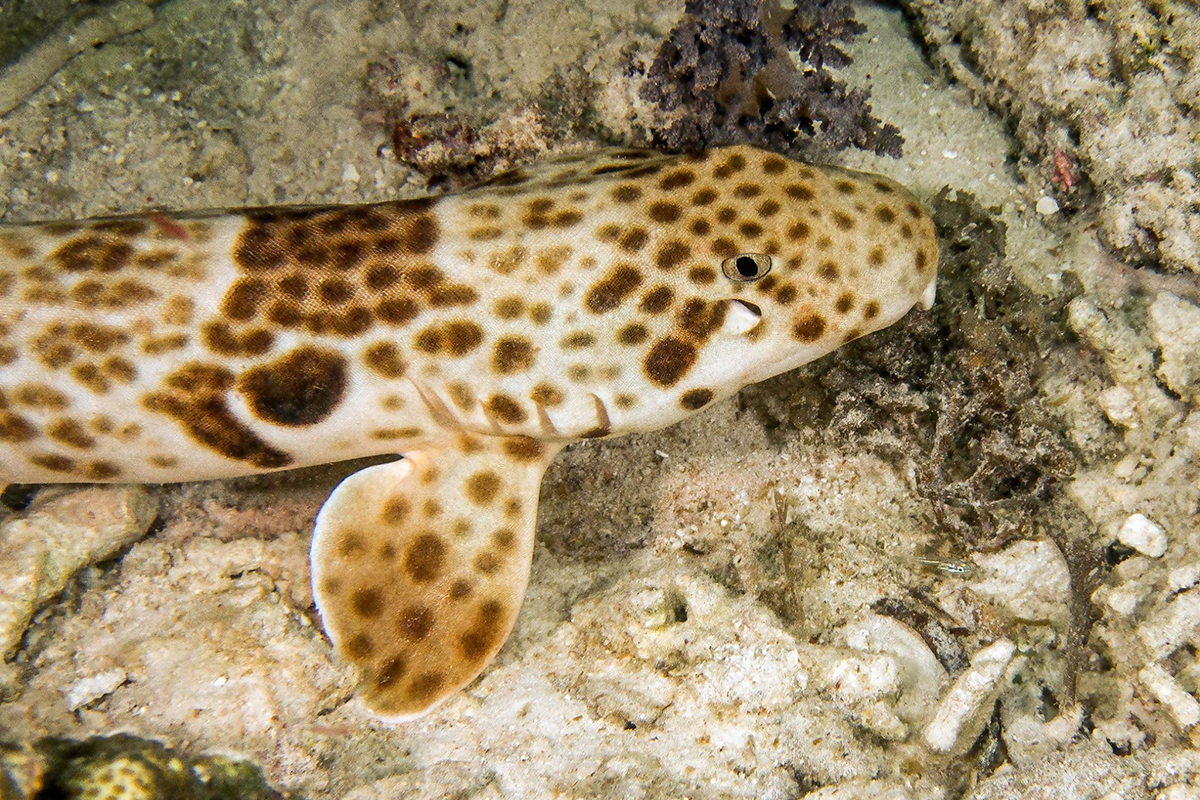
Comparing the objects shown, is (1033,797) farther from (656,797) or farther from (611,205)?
(611,205)

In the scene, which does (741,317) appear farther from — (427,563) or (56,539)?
(56,539)

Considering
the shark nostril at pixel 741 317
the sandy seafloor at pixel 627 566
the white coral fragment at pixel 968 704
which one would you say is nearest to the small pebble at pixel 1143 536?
the sandy seafloor at pixel 627 566

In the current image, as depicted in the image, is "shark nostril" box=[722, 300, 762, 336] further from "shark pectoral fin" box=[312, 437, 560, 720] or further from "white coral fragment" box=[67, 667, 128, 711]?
"white coral fragment" box=[67, 667, 128, 711]

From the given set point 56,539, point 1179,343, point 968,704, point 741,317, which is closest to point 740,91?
point 741,317

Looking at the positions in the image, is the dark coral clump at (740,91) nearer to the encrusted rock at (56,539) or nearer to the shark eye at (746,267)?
the shark eye at (746,267)

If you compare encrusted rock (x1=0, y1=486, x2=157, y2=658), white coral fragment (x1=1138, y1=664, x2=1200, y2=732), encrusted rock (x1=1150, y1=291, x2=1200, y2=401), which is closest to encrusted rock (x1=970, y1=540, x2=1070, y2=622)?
white coral fragment (x1=1138, y1=664, x2=1200, y2=732)
